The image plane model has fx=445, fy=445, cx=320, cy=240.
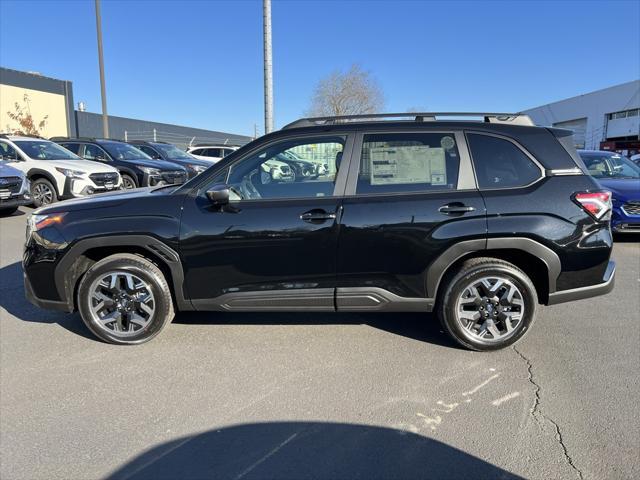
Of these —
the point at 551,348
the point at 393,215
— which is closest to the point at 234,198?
the point at 393,215

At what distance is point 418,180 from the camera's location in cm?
365

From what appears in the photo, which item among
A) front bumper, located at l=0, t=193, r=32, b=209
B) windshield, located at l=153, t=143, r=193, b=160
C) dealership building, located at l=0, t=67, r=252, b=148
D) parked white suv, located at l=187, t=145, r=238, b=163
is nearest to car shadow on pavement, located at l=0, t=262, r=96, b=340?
front bumper, located at l=0, t=193, r=32, b=209

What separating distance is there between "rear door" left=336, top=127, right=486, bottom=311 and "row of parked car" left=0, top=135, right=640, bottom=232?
4.39 metres

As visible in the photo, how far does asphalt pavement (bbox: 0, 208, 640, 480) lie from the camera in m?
2.46

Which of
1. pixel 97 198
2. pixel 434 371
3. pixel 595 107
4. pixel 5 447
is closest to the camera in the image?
pixel 5 447

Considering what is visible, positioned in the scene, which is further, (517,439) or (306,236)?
(306,236)

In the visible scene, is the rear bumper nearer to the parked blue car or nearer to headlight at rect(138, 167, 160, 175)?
the parked blue car

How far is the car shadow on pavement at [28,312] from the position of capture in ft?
14.0

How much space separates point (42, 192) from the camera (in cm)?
1030

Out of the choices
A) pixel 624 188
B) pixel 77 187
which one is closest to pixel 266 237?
pixel 624 188

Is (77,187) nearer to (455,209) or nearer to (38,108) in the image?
(455,209)

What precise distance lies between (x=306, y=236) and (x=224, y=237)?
0.66 metres

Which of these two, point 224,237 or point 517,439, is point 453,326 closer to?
point 517,439

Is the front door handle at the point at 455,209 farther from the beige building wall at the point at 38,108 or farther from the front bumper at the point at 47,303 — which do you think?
the beige building wall at the point at 38,108
